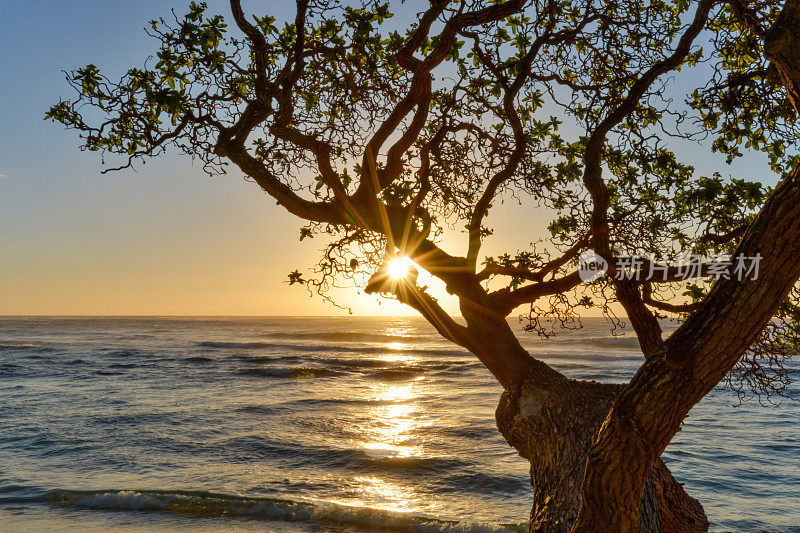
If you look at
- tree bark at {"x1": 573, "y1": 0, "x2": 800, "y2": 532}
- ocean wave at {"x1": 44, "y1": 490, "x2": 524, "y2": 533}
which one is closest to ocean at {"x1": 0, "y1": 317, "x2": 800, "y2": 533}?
ocean wave at {"x1": 44, "y1": 490, "x2": 524, "y2": 533}

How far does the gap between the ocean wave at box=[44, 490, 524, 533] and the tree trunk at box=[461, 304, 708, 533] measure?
4.72 meters

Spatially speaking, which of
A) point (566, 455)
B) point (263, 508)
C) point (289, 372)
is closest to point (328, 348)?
point (289, 372)

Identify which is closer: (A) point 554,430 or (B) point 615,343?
(A) point 554,430

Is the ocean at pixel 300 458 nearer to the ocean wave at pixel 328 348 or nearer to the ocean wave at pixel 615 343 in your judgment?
the ocean wave at pixel 328 348

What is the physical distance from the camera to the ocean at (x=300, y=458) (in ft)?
33.0

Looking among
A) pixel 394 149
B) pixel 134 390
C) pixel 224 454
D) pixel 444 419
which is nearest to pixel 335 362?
pixel 134 390

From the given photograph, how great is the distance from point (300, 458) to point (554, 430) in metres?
9.91

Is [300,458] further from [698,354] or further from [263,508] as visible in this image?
[698,354]

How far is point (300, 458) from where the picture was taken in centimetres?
1388

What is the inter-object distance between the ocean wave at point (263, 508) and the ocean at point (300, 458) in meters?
0.03

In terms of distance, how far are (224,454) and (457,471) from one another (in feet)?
18.9

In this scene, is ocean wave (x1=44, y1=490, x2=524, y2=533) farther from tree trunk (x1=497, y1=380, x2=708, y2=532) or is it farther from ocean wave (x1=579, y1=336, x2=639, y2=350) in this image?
ocean wave (x1=579, y1=336, x2=639, y2=350)

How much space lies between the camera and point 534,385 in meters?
5.66

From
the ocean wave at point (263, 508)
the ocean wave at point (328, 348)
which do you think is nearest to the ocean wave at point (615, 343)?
the ocean wave at point (328, 348)
